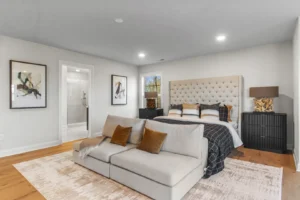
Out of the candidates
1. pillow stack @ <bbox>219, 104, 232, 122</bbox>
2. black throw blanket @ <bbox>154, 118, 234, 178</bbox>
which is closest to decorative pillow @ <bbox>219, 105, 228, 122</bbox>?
pillow stack @ <bbox>219, 104, 232, 122</bbox>

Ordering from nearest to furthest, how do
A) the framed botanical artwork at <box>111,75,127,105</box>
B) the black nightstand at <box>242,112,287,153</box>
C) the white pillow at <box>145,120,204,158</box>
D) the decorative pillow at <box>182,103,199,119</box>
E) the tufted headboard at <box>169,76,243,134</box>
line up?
1. the white pillow at <box>145,120,204,158</box>
2. the black nightstand at <box>242,112,287,153</box>
3. the tufted headboard at <box>169,76,243,134</box>
4. the decorative pillow at <box>182,103,199,119</box>
5. the framed botanical artwork at <box>111,75,127,105</box>

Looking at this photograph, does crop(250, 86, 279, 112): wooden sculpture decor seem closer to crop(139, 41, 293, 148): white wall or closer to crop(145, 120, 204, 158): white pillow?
crop(139, 41, 293, 148): white wall

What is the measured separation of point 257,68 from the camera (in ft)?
14.1

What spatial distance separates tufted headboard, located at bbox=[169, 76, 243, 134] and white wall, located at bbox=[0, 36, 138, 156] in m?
2.30

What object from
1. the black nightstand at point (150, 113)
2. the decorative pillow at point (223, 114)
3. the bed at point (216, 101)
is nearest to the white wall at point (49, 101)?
the black nightstand at point (150, 113)

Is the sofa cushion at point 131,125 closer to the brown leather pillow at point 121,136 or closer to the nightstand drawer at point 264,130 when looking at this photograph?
the brown leather pillow at point 121,136

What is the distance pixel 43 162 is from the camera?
10.4 feet

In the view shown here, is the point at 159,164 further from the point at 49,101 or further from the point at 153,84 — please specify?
the point at 153,84

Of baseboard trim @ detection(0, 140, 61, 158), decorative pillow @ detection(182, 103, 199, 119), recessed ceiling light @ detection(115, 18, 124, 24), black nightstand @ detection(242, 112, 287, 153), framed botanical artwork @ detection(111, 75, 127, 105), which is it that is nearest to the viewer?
recessed ceiling light @ detection(115, 18, 124, 24)

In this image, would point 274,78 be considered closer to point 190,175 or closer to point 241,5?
point 241,5

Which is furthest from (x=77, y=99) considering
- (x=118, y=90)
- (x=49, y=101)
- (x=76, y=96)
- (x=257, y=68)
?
(x=257, y=68)

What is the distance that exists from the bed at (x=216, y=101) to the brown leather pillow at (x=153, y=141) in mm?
759

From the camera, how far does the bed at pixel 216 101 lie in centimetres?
267

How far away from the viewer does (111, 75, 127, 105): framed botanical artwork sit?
18.7 feet
